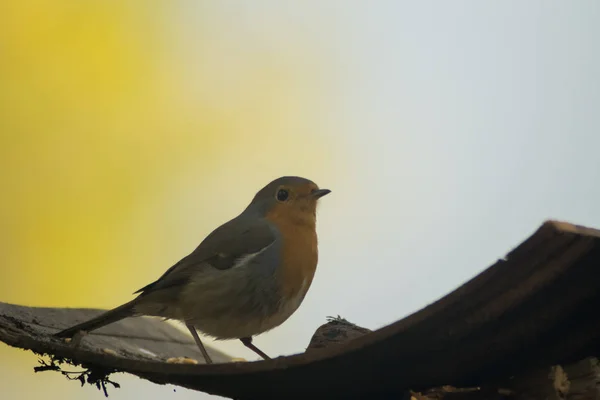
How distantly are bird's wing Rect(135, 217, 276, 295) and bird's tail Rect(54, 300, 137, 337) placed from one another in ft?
0.24

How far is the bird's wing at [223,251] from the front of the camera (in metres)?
2.49

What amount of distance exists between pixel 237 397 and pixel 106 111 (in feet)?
7.89

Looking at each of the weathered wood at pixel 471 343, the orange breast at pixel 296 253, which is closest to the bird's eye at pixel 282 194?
the orange breast at pixel 296 253

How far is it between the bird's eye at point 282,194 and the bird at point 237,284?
0.10 m

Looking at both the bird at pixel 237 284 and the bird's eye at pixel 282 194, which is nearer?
the bird at pixel 237 284

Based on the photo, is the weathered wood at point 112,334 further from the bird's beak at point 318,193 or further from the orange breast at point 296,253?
the bird's beak at point 318,193

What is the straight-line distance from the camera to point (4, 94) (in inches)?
145

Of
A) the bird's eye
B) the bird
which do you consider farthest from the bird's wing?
the bird's eye

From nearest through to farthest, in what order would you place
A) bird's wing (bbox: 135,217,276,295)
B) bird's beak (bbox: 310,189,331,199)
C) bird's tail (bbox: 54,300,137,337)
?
bird's tail (bbox: 54,300,137,337), bird's wing (bbox: 135,217,276,295), bird's beak (bbox: 310,189,331,199)

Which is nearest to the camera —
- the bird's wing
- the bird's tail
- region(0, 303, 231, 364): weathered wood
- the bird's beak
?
region(0, 303, 231, 364): weathered wood

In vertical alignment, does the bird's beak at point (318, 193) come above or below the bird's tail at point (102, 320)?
above

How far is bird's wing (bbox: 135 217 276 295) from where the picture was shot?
2.49 metres

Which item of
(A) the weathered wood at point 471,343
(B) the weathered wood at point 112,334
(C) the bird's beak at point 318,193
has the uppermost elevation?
(C) the bird's beak at point 318,193

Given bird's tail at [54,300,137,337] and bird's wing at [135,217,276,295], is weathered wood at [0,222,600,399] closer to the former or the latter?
bird's tail at [54,300,137,337]
